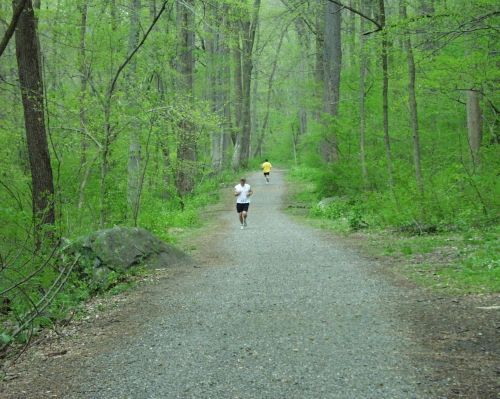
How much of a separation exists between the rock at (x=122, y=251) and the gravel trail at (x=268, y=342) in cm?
99

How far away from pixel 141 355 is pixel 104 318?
2.00 m

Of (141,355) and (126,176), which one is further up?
(126,176)

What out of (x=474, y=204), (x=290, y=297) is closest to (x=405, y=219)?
(x=474, y=204)

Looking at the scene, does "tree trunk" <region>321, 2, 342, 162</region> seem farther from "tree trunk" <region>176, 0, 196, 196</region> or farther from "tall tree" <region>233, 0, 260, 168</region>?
"tall tree" <region>233, 0, 260, 168</region>

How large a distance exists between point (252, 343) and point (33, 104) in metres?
6.28

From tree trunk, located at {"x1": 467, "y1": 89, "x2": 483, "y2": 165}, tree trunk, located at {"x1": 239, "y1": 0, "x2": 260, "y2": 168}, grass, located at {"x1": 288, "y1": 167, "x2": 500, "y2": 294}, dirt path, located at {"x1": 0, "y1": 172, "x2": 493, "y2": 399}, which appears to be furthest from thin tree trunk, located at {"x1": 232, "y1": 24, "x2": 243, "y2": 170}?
dirt path, located at {"x1": 0, "y1": 172, "x2": 493, "y2": 399}

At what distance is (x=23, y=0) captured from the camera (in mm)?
5191

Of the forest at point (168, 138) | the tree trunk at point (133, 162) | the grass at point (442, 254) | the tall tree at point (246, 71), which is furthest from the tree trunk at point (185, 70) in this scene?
the tall tree at point (246, 71)

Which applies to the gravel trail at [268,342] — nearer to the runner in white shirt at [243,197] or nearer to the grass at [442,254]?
the grass at [442,254]

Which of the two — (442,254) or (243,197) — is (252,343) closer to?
(442,254)

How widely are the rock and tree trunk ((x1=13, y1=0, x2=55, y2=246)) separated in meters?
0.78

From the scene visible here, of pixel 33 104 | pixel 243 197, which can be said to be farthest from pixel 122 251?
pixel 243 197

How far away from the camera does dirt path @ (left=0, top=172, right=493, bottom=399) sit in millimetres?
4348

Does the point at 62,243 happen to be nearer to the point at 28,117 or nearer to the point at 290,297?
the point at 28,117
